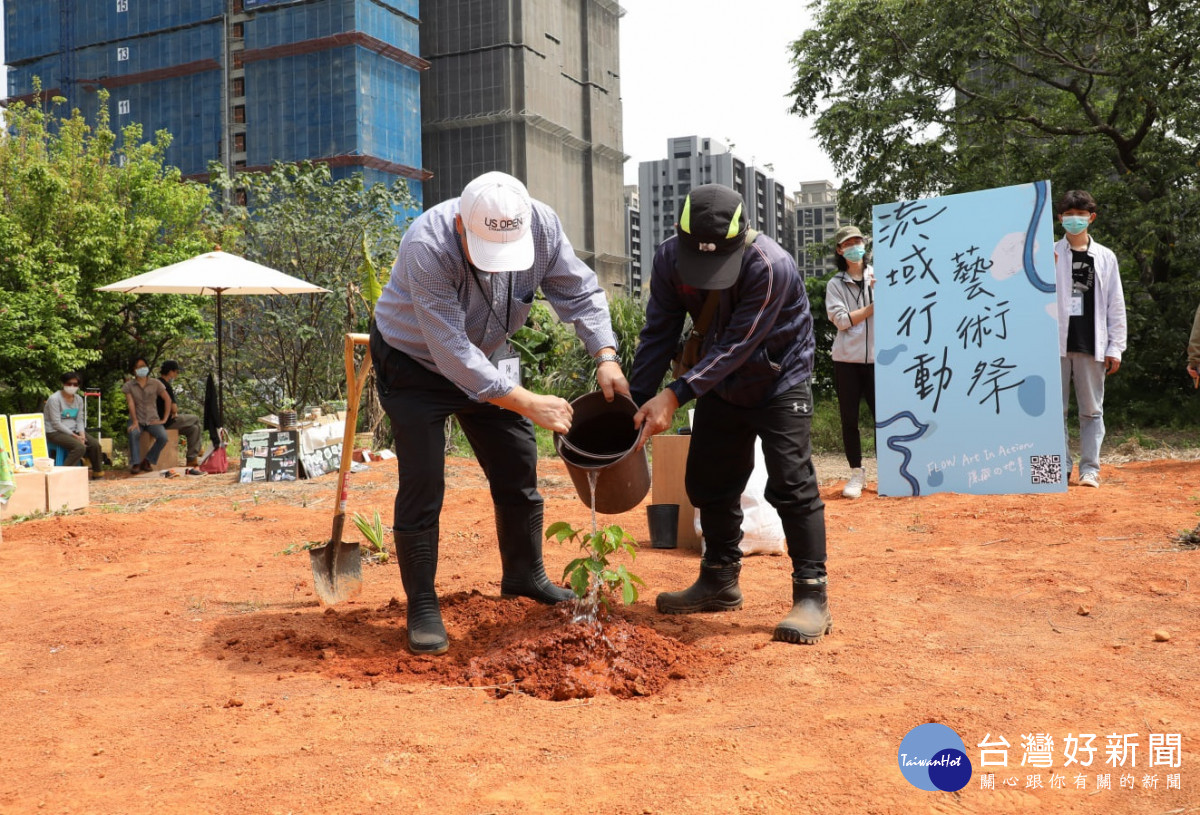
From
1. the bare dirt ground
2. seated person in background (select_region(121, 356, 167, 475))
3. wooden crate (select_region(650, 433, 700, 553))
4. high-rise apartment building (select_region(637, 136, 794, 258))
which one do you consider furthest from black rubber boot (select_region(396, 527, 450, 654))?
high-rise apartment building (select_region(637, 136, 794, 258))

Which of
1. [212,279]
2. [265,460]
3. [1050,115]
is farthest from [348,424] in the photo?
[1050,115]

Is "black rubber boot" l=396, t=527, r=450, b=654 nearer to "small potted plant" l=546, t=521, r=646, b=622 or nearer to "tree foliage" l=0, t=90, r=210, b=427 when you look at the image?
"small potted plant" l=546, t=521, r=646, b=622

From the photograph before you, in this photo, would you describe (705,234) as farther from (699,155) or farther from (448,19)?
(699,155)

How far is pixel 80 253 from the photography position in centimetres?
1195

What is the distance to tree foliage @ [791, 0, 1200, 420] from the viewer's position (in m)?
11.6

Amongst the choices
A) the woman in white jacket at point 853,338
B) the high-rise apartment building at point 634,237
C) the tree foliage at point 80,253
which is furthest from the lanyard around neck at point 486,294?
the high-rise apartment building at point 634,237

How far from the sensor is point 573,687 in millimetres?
2895

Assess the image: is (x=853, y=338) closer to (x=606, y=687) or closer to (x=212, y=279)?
(x=606, y=687)

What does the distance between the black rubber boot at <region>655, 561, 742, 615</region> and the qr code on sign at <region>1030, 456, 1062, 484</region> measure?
345 cm

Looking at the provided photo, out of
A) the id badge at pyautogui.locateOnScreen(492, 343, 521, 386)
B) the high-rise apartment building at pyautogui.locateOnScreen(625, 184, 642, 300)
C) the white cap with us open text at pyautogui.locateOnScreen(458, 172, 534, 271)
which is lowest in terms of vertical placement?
the id badge at pyautogui.locateOnScreen(492, 343, 521, 386)

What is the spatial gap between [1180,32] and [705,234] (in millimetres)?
11110

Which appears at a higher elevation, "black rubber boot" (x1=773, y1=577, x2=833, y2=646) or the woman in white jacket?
the woman in white jacket

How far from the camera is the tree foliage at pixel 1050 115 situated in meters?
11.6

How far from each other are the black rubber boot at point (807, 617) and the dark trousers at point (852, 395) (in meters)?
3.55
